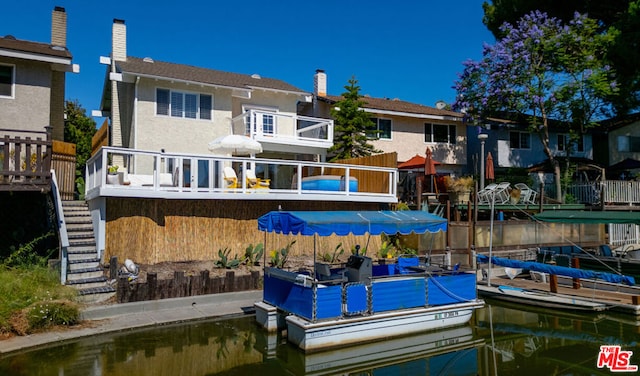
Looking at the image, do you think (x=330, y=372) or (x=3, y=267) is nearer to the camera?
(x=330, y=372)

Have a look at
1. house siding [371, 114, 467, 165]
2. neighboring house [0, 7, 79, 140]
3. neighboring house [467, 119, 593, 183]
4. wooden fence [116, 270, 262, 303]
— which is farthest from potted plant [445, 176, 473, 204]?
neighboring house [0, 7, 79, 140]

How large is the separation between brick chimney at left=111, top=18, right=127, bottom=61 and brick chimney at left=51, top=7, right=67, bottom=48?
2.02m

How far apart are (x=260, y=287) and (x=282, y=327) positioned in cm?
304

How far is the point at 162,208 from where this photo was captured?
1512 centimetres

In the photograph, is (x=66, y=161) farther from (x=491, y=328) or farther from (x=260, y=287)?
(x=491, y=328)

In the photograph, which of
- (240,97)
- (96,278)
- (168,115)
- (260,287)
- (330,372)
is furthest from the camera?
(240,97)

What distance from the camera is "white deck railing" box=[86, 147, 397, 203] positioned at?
14.7 m

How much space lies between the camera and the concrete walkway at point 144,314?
10.1 meters

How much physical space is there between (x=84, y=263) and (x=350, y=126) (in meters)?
14.8

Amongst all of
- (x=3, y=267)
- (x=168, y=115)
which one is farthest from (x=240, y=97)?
(x=3, y=267)

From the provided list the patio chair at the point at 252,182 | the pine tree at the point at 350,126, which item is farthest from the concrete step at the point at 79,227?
the pine tree at the point at 350,126

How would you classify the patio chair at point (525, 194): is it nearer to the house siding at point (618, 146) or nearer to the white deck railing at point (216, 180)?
the white deck railing at point (216, 180)

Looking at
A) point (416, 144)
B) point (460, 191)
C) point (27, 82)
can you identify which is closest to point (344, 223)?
point (460, 191)

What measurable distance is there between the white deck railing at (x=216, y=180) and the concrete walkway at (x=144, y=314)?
3.45 m
